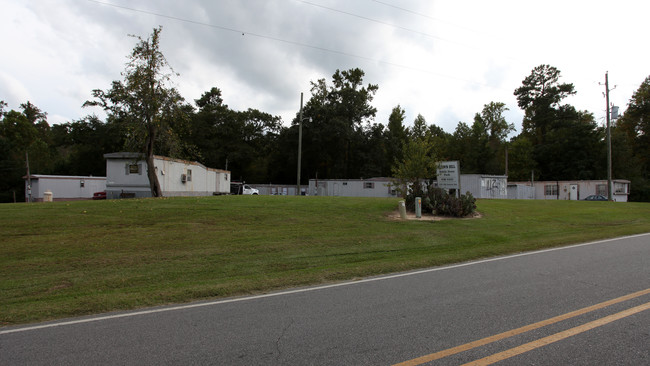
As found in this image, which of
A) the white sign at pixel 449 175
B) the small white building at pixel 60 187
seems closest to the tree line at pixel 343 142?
the small white building at pixel 60 187

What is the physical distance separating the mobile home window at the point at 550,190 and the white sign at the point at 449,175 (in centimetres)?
3731

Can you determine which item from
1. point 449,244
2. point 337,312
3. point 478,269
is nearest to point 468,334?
point 337,312

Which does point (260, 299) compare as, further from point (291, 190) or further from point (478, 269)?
point (291, 190)

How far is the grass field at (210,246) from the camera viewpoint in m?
6.71

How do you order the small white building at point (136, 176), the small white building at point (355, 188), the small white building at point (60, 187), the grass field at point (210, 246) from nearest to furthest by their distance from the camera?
the grass field at point (210, 246), the small white building at point (136, 176), the small white building at point (60, 187), the small white building at point (355, 188)

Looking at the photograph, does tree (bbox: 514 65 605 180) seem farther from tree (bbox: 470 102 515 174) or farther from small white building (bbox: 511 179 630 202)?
small white building (bbox: 511 179 630 202)

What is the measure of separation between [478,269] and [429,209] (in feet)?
36.0

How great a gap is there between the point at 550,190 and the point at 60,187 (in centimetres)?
5900

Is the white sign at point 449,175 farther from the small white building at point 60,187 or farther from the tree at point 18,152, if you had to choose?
the tree at point 18,152

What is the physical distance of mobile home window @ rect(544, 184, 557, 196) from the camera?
4956 centimetres

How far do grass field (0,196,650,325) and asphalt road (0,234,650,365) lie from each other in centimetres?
107

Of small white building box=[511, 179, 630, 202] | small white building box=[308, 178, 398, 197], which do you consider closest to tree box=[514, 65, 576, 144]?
small white building box=[511, 179, 630, 202]

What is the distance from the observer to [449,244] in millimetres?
12023

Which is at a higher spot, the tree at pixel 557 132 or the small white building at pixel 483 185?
the tree at pixel 557 132
